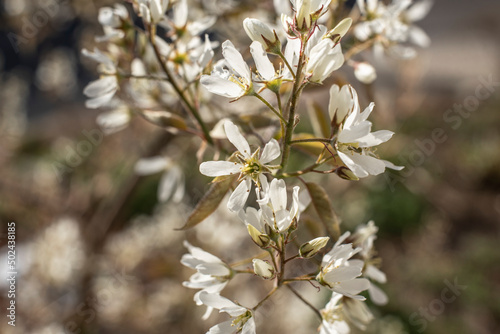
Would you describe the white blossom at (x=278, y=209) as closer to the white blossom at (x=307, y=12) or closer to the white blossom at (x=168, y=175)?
the white blossom at (x=307, y=12)

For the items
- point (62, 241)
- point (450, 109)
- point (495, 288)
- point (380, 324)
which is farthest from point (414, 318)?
point (450, 109)

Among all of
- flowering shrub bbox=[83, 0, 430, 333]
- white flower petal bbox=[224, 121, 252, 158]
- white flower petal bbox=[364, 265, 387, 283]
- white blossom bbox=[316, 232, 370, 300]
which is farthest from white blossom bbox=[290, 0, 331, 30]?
white flower petal bbox=[364, 265, 387, 283]

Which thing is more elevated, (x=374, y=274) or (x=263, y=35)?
(x=263, y=35)

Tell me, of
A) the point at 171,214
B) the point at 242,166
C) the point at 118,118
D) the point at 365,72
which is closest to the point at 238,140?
the point at 242,166

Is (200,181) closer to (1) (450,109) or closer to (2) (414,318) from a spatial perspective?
(2) (414,318)

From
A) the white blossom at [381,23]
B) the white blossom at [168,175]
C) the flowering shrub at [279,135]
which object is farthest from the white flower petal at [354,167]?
the white blossom at [168,175]

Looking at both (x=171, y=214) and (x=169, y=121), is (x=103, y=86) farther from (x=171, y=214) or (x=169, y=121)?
(x=171, y=214)
